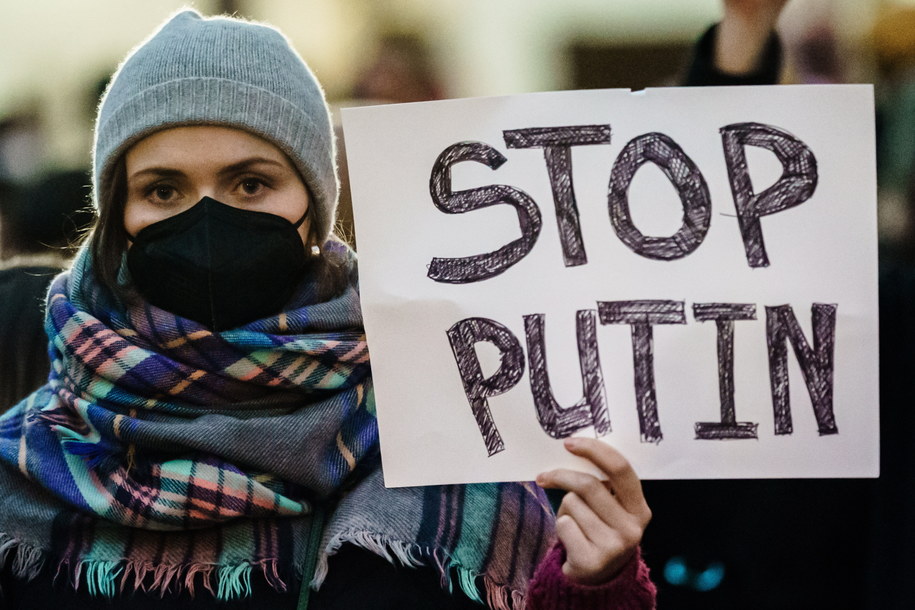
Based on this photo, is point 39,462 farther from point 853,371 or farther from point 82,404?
point 853,371

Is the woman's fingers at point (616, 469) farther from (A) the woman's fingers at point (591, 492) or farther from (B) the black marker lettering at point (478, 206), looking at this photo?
(B) the black marker lettering at point (478, 206)

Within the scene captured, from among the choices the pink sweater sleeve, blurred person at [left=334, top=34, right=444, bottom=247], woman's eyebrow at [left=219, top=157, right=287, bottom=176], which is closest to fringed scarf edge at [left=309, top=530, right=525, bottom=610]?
the pink sweater sleeve

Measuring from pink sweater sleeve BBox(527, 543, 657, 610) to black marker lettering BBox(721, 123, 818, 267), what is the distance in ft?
1.68

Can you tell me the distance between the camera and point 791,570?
6.77ft

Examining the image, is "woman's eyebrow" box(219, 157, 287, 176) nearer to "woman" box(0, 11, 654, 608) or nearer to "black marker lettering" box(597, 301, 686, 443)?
"woman" box(0, 11, 654, 608)

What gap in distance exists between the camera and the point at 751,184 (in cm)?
158

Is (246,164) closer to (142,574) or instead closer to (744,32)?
(142,574)

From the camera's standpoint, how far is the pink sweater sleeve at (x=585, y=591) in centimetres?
161

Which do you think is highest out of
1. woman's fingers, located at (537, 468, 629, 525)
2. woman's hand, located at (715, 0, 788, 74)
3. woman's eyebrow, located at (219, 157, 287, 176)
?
woman's hand, located at (715, 0, 788, 74)

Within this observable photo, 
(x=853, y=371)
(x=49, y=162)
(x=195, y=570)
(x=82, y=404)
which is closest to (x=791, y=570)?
(x=853, y=371)

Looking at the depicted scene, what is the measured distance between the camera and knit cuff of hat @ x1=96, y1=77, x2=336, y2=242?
6.03 feet

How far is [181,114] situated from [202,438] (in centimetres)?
55

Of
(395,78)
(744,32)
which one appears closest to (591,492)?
(744,32)

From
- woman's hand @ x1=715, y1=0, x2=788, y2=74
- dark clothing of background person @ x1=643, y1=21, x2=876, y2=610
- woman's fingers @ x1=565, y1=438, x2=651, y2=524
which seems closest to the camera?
woman's fingers @ x1=565, y1=438, x2=651, y2=524
